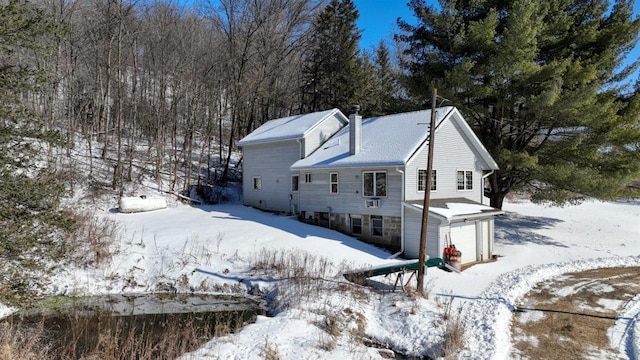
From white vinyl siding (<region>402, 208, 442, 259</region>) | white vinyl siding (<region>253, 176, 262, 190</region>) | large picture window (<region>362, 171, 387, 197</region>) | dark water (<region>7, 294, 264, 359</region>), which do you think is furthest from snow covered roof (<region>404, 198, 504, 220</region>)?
white vinyl siding (<region>253, 176, 262, 190</region>)

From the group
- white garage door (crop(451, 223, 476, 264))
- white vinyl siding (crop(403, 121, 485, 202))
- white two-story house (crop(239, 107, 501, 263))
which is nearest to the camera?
white two-story house (crop(239, 107, 501, 263))

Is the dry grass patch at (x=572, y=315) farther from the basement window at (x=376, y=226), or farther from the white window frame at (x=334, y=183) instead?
the white window frame at (x=334, y=183)

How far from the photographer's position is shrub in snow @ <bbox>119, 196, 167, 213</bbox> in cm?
2114

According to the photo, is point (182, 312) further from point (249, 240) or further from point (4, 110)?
point (4, 110)

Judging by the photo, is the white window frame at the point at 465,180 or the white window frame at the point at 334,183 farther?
the white window frame at the point at 465,180

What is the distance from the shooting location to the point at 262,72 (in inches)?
1248

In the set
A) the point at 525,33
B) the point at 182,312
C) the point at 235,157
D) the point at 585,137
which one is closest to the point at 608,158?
the point at 585,137

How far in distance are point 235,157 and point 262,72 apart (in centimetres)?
848

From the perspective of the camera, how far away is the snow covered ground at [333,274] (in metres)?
9.18

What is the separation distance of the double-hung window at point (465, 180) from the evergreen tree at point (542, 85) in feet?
8.06

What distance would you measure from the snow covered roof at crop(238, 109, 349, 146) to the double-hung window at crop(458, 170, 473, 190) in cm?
844

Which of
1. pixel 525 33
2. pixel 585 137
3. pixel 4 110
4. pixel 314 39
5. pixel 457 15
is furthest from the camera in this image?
pixel 314 39

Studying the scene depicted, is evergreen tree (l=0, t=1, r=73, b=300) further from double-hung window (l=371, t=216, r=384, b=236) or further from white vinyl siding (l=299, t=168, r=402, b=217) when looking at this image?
double-hung window (l=371, t=216, r=384, b=236)

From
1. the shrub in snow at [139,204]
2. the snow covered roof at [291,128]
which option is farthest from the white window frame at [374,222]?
the shrub in snow at [139,204]
